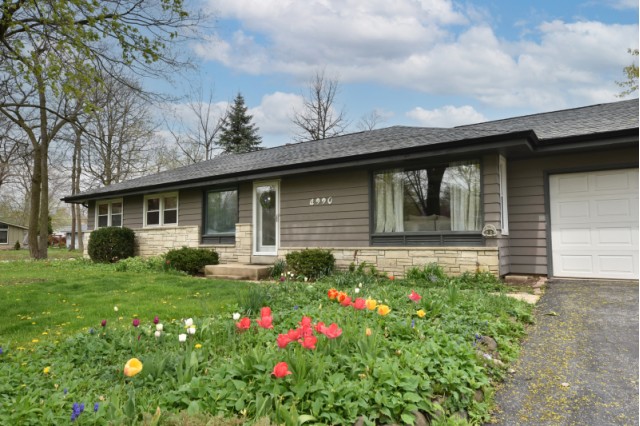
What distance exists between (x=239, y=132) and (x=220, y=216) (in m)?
17.3

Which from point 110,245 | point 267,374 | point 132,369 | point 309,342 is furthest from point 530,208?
point 110,245

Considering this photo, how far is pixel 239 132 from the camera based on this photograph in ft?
88.4

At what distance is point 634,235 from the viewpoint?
6.45m

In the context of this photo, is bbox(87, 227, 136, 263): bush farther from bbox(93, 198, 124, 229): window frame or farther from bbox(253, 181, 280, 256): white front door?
bbox(253, 181, 280, 256): white front door

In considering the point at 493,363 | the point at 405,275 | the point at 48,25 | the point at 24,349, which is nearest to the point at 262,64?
the point at 48,25

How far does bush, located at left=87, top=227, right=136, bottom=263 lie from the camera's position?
Result: 1182 cm

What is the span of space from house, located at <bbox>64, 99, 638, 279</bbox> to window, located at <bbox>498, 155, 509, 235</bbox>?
4 centimetres

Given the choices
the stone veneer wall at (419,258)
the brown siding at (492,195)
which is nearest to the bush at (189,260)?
the stone veneer wall at (419,258)

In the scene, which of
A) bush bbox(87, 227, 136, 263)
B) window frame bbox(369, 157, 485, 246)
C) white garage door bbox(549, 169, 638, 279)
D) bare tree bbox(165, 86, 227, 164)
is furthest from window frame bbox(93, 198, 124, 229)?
bare tree bbox(165, 86, 227, 164)

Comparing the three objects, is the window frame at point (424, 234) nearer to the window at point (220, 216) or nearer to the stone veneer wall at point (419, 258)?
the stone veneer wall at point (419, 258)

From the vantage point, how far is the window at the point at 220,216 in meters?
10.4

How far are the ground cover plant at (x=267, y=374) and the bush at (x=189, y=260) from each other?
6.03m

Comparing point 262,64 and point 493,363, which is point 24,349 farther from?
point 262,64

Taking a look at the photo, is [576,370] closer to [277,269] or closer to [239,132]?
[277,269]
